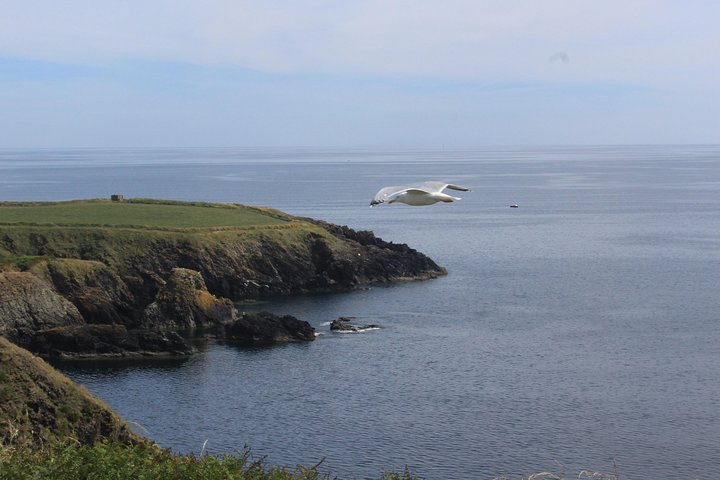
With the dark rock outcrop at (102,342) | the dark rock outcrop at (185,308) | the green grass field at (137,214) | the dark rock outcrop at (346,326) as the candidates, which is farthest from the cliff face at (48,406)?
the green grass field at (137,214)

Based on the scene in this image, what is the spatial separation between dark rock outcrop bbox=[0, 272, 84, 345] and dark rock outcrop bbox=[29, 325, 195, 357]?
3.92 feet

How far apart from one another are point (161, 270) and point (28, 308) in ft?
51.6

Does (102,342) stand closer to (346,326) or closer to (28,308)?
(28,308)

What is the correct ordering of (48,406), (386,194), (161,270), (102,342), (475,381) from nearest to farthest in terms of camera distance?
(386,194)
(48,406)
(475,381)
(102,342)
(161,270)

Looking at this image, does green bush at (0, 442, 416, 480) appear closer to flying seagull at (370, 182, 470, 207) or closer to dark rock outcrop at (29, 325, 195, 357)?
flying seagull at (370, 182, 470, 207)

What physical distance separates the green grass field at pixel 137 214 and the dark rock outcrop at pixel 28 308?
1742 centimetres

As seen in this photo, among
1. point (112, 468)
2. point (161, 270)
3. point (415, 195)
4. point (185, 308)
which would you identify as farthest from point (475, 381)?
point (415, 195)

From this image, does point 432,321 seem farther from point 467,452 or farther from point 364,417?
point 467,452

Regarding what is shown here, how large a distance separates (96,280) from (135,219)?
17.3 meters

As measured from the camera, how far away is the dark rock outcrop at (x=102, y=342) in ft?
198

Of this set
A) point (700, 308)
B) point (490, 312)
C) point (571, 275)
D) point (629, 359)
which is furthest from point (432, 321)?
point (571, 275)

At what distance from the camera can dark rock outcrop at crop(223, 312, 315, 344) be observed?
64938mm

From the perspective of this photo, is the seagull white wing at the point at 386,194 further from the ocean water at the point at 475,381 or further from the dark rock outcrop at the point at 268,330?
the dark rock outcrop at the point at 268,330

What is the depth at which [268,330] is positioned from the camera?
2564 inches
